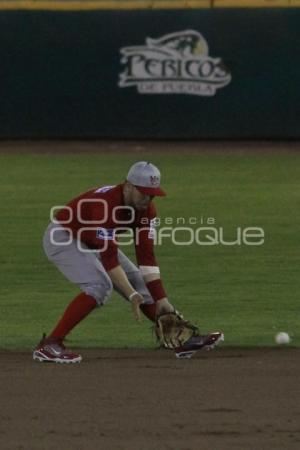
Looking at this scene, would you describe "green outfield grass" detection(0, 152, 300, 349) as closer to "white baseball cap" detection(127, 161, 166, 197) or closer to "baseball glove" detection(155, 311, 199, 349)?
"baseball glove" detection(155, 311, 199, 349)

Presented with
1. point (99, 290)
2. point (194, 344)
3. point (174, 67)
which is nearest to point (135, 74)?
point (174, 67)

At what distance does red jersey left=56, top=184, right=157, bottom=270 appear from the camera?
30.7 feet

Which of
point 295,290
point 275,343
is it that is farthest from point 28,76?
point 275,343

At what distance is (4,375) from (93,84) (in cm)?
1777

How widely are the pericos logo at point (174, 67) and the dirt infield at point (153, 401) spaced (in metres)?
16.6

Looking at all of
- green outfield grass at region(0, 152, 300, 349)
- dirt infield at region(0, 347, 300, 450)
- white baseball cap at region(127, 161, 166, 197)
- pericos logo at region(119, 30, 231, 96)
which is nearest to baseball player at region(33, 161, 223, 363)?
white baseball cap at region(127, 161, 166, 197)

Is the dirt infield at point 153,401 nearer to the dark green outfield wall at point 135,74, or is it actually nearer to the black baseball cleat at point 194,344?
the black baseball cleat at point 194,344

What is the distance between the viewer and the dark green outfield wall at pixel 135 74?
2622 cm

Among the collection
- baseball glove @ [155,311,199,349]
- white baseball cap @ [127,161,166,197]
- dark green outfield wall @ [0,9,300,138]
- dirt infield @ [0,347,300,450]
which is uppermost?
dark green outfield wall @ [0,9,300,138]

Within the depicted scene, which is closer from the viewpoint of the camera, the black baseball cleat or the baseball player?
the baseball player

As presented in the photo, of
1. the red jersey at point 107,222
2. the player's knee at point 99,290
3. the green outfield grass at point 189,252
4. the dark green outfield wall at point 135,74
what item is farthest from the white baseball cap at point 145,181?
the dark green outfield wall at point 135,74

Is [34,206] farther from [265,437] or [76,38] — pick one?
A: [265,437]

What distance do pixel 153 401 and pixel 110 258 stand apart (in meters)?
1.39

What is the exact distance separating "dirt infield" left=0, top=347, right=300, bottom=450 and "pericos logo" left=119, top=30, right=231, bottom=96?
1655cm
